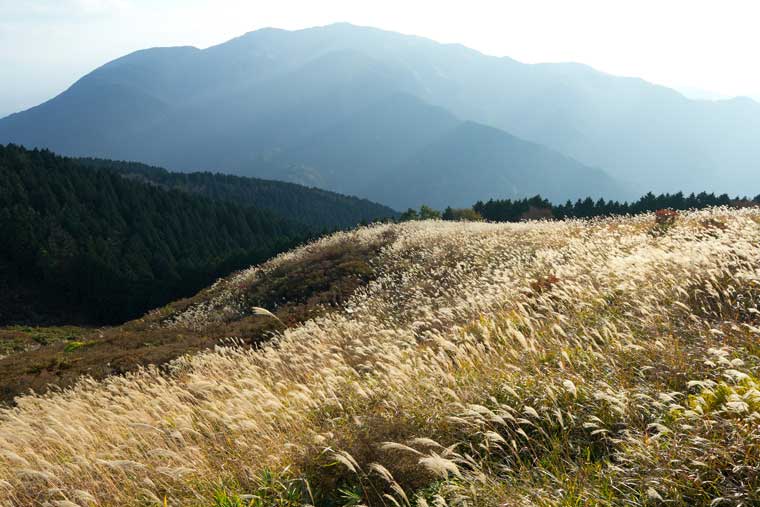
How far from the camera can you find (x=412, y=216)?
60.2 m

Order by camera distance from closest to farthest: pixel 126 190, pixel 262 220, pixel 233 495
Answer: pixel 233 495
pixel 126 190
pixel 262 220

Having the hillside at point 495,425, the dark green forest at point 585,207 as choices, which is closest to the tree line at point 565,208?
the dark green forest at point 585,207

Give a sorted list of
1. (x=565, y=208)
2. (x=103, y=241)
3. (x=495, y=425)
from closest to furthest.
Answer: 1. (x=495, y=425)
2. (x=565, y=208)
3. (x=103, y=241)

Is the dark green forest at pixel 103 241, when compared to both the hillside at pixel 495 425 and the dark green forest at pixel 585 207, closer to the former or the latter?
the dark green forest at pixel 585 207

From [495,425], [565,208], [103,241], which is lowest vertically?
[103,241]

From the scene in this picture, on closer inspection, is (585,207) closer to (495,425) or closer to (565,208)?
(565,208)

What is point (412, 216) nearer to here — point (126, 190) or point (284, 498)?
point (284, 498)

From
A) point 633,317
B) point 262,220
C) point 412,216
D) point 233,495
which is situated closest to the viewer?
point 233,495

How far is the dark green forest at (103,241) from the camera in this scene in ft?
227

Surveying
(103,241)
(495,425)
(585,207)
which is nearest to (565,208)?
(585,207)

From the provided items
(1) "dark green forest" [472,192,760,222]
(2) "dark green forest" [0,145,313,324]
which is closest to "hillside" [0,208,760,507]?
(1) "dark green forest" [472,192,760,222]

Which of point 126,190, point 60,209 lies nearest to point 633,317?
point 60,209

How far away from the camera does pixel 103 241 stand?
8538 centimetres

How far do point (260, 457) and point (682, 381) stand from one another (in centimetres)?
360
